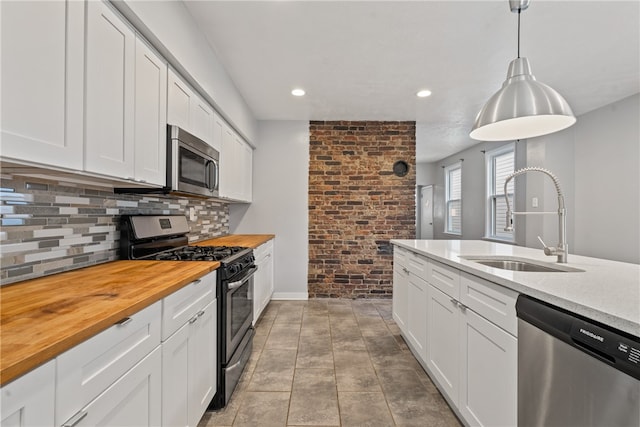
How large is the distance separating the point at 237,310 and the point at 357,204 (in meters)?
2.67

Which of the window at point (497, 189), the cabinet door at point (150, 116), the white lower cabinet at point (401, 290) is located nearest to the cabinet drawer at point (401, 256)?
the white lower cabinet at point (401, 290)

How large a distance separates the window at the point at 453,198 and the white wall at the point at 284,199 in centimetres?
405

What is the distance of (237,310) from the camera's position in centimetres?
206

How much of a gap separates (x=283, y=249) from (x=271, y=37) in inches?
108

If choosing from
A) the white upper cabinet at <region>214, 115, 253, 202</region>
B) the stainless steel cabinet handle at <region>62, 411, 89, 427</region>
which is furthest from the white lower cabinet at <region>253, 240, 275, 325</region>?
the stainless steel cabinet handle at <region>62, 411, 89, 427</region>

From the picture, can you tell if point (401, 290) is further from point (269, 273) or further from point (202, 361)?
point (202, 361)

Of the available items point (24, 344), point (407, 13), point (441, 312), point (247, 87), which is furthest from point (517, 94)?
point (247, 87)

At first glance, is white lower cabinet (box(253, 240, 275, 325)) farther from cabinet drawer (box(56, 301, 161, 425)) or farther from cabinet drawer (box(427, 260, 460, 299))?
cabinet drawer (box(56, 301, 161, 425))

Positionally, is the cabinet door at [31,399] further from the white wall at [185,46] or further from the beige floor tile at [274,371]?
the beige floor tile at [274,371]

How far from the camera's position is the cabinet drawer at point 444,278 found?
1.70m

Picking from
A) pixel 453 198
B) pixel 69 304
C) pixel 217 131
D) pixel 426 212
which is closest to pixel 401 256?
pixel 217 131

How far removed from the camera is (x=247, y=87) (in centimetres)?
318

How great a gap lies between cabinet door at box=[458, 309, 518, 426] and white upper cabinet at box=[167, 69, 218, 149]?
6.90ft

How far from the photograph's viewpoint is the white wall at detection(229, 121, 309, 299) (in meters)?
4.28
